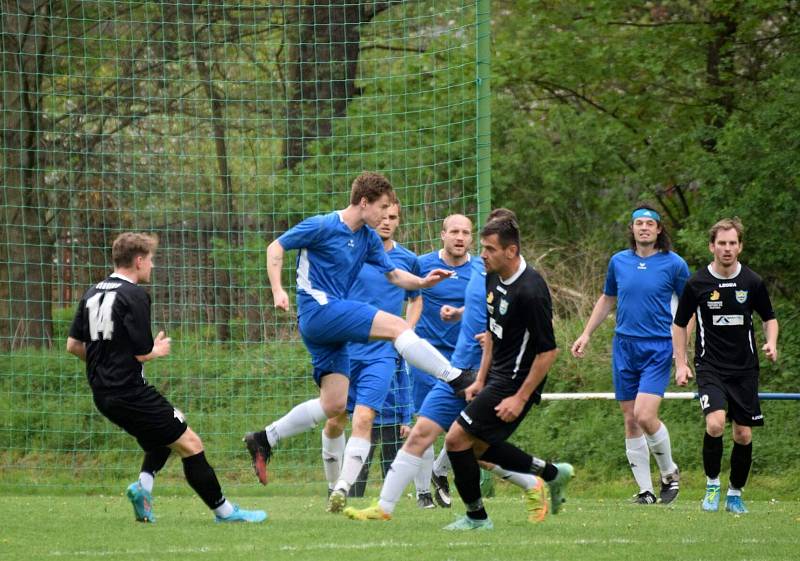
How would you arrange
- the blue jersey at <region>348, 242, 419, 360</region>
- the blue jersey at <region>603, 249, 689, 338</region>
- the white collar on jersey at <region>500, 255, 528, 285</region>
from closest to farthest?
1. the white collar on jersey at <region>500, 255, 528, 285</region>
2. the blue jersey at <region>348, 242, 419, 360</region>
3. the blue jersey at <region>603, 249, 689, 338</region>

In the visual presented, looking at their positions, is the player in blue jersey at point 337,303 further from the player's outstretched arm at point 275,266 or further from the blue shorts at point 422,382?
the blue shorts at point 422,382

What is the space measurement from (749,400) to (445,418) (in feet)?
9.25

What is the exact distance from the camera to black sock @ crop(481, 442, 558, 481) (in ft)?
23.7

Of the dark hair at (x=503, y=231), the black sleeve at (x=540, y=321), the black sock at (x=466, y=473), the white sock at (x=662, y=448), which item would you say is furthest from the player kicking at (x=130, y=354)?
the white sock at (x=662, y=448)

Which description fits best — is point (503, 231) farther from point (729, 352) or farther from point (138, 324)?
point (729, 352)

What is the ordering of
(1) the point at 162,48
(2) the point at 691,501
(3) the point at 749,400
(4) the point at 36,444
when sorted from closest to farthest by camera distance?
1. (3) the point at 749,400
2. (2) the point at 691,501
3. (4) the point at 36,444
4. (1) the point at 162,48

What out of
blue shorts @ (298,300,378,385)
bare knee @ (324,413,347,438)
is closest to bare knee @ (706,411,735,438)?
bare knee @ (324,413,347,438)

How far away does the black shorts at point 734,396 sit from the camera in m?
8.96

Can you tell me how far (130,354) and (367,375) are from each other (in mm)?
2504

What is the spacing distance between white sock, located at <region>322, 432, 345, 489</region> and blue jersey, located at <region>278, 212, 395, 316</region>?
1590 mm

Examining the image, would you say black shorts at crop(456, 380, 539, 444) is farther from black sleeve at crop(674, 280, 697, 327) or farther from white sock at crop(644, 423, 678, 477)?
white sock at crop(644, 423, 678, 477)

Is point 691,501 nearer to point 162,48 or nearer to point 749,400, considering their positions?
point 749,400

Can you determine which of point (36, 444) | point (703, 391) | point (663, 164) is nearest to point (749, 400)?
point (703, 391)

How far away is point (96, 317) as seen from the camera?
7094mm
